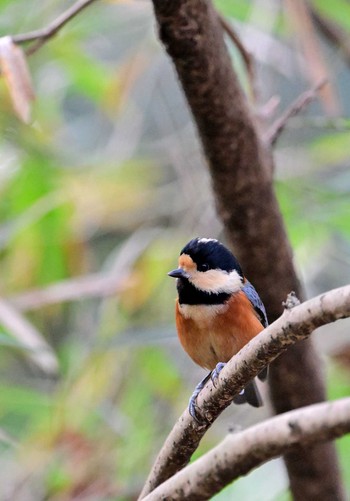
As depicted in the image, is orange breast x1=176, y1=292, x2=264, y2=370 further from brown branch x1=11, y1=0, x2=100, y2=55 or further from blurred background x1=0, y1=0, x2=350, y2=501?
brown branch x1=11, y1=0, x2=100, y2=55

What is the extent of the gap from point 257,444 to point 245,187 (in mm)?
789

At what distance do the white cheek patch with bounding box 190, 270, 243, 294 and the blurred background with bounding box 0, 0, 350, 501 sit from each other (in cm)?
10

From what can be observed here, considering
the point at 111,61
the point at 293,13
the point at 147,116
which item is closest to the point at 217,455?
the point at 293,13

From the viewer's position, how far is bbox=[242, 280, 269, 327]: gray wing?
1.46m

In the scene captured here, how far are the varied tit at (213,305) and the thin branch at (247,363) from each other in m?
0.34

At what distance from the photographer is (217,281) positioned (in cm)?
146

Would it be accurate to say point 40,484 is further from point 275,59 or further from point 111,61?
point 111,61

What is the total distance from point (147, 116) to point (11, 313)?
1.53 meters

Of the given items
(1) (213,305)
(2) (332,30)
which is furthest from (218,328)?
(2) (332,30)

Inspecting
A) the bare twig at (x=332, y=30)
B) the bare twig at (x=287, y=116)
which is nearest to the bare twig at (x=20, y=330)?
the bare twig at (x=287, y=116)

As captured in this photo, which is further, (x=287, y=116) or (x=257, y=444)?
(x=287, y=116)

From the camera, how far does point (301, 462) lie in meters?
1.61

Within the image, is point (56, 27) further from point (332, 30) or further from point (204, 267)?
point (332, 30)

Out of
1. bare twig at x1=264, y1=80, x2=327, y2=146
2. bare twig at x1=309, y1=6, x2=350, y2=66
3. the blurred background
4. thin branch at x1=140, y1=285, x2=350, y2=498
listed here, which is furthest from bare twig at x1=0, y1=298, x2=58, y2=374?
bare twig at x1=309, y1=6, x2=350, y2=66
